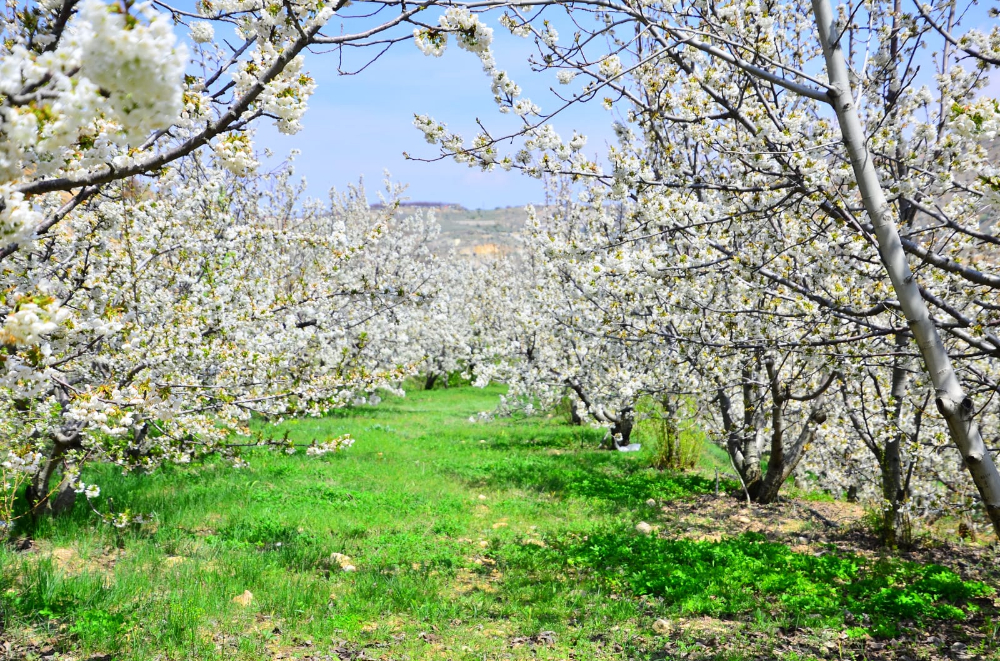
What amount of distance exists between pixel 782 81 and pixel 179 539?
20.4ft

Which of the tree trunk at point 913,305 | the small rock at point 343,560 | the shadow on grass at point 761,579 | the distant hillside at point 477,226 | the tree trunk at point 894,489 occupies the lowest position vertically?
the small rock at point 343,560

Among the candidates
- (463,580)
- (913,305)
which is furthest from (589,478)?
(913,305)

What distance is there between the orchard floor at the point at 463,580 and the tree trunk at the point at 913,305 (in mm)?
2206

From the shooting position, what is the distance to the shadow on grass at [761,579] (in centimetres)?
510

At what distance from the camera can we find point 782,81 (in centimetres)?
296

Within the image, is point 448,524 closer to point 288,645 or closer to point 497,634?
point 497,634

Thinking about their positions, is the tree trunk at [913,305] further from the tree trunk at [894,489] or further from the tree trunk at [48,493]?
the tree trunk at [48,493]

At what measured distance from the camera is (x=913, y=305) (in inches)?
116

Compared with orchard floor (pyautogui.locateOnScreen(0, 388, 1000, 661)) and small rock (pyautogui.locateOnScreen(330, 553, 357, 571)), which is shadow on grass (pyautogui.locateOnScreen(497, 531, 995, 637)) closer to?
orchard floor (pyautogui.locateOnScreen(0, 388, 1000, 661))

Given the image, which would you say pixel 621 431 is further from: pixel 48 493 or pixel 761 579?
pixel 48 493

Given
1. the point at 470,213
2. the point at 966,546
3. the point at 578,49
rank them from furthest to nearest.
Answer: the point at 470,213
the point at 966,546
the point at 578,49

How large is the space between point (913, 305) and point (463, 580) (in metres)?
4.41

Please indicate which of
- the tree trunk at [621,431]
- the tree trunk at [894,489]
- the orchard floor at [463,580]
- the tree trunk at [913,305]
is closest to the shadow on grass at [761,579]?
the orchard floor at [463,580]

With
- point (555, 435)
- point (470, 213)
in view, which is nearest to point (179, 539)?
point (555, 435)
